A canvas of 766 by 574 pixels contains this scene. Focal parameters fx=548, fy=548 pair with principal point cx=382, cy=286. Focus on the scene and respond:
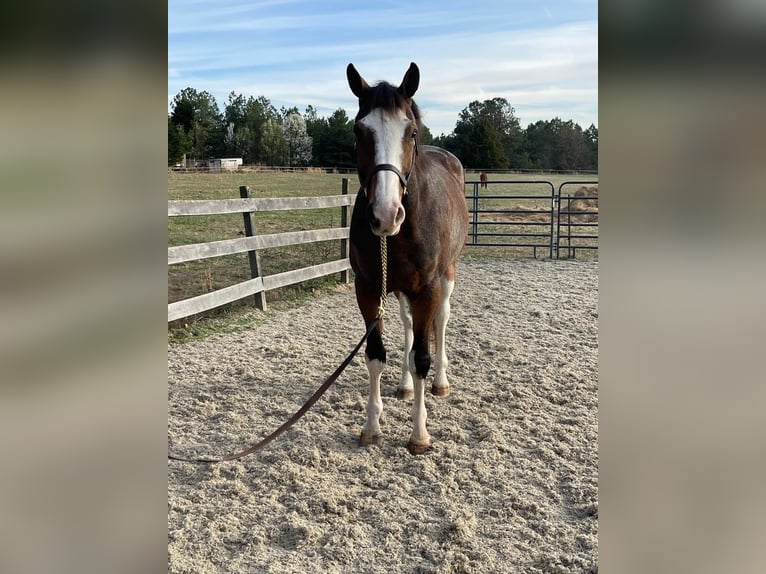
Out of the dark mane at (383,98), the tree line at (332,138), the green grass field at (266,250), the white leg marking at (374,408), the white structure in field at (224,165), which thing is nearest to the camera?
the dark mane at (383,98)

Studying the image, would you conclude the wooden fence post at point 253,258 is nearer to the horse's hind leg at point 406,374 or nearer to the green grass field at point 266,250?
the green grass field at point 266,250

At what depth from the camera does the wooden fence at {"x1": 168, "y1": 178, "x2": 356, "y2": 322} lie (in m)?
4.90

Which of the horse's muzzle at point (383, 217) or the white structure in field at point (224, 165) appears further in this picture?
the white structure in field at point (224, 165)

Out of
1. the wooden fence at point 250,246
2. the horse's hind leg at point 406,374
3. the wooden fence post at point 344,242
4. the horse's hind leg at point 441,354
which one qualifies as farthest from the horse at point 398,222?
the wooden fence post at point 344,242

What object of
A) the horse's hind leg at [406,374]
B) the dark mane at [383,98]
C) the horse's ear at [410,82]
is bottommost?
the horse's hind leg at [406,374]

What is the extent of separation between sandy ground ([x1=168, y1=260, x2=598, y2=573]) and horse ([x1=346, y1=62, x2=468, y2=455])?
1.07 ft

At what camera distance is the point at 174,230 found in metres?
9.25

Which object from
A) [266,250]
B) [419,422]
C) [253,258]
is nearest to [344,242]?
[266,250]

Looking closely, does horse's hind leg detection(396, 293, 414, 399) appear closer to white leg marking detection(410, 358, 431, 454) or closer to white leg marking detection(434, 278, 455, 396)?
white leg marking detection(434, 278, 455, 396)

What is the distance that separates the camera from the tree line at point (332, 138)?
1092 cm

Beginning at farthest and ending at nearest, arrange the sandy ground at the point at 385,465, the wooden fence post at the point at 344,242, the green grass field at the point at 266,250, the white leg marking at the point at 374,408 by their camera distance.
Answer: the wooden fence post at the point at 344,242 → the green grass field at the point at 266,250 → the white leg marking at the point at 374,408 → the sandy ground at the point at 385,465

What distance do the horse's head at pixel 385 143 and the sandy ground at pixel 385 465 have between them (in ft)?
4.09

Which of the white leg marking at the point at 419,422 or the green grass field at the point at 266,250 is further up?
the green grass field at the point at 266,250
